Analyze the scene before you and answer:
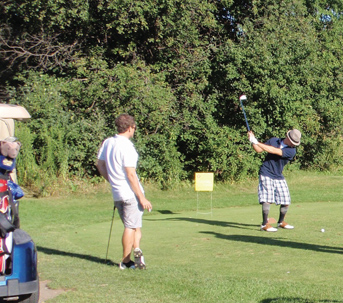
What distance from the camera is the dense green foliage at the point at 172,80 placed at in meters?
19.6

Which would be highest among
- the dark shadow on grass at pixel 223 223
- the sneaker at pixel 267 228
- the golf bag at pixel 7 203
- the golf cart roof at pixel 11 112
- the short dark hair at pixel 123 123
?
the golf cart roof at pixel 11 112

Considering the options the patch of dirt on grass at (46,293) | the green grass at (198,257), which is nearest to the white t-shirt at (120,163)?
the green grass at (198,257)

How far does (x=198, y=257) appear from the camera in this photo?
310 inches

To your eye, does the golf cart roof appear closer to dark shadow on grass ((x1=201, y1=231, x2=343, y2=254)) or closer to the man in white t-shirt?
the man in white t-shirt

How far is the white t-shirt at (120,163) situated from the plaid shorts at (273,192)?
3812 millimetres

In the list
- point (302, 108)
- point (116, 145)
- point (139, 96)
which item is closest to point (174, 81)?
point (139, 96)

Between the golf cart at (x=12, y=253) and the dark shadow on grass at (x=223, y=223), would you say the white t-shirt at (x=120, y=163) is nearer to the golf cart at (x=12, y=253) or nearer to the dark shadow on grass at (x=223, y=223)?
the golf cart at (x=12, y=253)

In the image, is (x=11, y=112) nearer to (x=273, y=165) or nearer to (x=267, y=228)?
(x=273, y=165)

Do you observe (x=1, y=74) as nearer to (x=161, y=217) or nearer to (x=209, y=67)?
(x=209, y=67)

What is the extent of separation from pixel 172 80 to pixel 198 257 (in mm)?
15205

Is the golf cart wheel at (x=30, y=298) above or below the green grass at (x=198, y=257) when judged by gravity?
above

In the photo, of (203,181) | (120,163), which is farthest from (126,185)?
(203,181)

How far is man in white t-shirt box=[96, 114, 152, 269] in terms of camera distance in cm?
717

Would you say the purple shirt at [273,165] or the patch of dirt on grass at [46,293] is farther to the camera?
the purple shirt at [273,165]
